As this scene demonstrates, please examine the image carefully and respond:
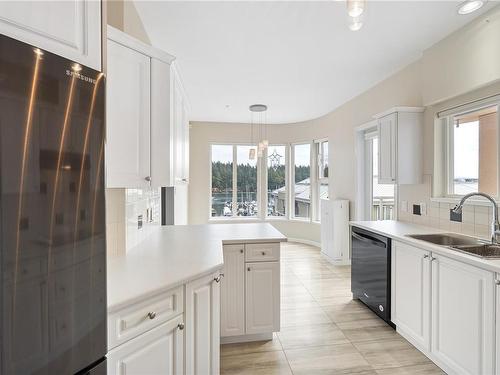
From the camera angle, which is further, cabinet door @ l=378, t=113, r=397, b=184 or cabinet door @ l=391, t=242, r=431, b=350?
cabinet door @ l=378, t=113, r=397, b=184

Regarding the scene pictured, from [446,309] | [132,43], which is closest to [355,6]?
[132,43]

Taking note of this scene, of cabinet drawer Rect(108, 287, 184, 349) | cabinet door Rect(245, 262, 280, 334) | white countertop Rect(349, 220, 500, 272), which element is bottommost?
cabinet door Rect(245, 262, 280, 334)

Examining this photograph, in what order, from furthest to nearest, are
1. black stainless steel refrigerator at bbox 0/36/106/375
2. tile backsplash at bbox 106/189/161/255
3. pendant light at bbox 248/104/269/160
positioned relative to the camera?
pendant light at bbox 248/104/269/160 < tile backsplash at bbox 106/189/161/255 < black stainless steel refrigerator at bbox 0/36/106/375

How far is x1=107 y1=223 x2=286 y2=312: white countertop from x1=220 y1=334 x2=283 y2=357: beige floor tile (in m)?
0.90

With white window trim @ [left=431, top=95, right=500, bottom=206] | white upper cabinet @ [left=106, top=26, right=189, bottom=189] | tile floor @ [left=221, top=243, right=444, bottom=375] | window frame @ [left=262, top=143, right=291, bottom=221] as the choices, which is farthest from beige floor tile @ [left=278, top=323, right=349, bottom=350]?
window frame @ [left=262, top=143, right=291, bottom=221]

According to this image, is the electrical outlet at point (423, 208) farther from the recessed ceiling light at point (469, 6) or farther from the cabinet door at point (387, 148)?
the recessed ceiling light at point (469, 6)

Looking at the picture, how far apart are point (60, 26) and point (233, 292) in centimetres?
205

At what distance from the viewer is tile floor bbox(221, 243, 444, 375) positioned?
209cm

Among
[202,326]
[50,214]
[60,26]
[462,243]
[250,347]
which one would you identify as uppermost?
[60,26]

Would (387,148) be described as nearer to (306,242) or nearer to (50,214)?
(50,214)

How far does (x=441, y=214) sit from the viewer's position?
276 cm

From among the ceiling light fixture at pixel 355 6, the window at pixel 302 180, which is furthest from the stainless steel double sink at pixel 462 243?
the window at pixel 302 180

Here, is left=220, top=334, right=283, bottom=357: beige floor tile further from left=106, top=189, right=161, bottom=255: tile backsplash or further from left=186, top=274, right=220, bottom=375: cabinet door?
left=106, top=189, right=161, bottom=255: tile backsplash

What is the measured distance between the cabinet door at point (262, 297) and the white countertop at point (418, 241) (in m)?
1.11
